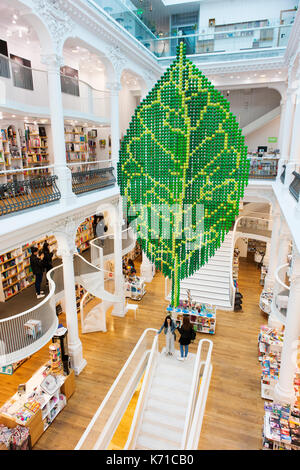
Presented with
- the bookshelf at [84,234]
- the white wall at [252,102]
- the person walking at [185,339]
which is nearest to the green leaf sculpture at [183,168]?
the person walking at [185,339]

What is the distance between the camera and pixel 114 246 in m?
9.23

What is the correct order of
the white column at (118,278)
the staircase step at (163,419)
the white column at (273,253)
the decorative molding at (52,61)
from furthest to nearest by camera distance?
the white column at (273,253), the white column at (118,278), the decorative molding at (52,61), the staircase step at (163,419)

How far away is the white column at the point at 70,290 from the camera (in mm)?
6363

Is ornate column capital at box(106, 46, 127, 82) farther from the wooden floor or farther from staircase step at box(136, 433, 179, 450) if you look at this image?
staircase step at box(136, 433, 179, 450)

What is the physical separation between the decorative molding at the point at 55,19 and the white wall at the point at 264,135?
365 inches

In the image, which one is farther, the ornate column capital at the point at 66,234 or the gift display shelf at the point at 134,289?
the gift display shelf at the point at 134,289

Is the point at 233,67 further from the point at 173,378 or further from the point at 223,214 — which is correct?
the point at 173,378

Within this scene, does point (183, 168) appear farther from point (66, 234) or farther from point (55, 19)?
point (55, 19)

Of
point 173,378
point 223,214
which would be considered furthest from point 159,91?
point 173,378

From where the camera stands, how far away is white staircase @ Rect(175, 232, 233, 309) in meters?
9.98

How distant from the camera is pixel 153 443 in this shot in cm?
530

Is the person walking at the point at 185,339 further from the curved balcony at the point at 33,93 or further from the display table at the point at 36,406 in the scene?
the curved balcony at the point at 33,93

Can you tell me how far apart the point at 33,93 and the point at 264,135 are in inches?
375

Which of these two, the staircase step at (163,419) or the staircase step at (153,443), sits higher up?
the staircase step at (163,419)
